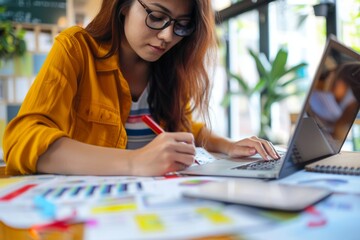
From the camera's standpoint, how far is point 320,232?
1.23 feet

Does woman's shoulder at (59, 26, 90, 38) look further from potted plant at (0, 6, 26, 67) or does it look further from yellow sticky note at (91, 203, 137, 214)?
potted plant at (0, 6, 26, 67)

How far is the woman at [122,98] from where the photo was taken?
2.45ft

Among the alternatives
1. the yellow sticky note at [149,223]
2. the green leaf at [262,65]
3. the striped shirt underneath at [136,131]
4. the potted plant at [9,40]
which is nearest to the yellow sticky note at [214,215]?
the yellow sticky note at [149,223]

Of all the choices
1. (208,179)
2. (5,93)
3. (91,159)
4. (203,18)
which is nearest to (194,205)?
(208,179)

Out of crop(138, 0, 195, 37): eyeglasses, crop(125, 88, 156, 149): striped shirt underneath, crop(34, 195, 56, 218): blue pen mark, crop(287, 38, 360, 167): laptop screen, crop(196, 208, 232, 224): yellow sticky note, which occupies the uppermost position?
crop(138, 0, 195, 37): eyeglasses

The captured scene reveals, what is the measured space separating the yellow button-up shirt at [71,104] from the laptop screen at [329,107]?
47 cm

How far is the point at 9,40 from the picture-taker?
3615 mm

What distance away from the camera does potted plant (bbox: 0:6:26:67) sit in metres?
3.57

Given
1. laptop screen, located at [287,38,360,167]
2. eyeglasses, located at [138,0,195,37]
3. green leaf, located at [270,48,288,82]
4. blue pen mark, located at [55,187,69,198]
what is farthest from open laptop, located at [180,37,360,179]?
green leaf, located at [270,48,288,82]

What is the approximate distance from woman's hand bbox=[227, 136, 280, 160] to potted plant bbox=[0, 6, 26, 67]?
3.12 meters

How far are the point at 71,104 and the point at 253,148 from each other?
0.50m

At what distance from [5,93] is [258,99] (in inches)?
94.4

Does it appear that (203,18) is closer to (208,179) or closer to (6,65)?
(208,179)

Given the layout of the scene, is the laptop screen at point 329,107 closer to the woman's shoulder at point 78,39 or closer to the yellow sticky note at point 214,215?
the yellow sticky note at point 214,215
